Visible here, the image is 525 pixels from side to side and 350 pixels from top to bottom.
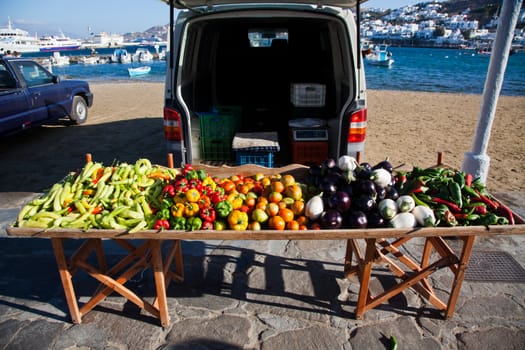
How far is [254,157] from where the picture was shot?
4.37 m

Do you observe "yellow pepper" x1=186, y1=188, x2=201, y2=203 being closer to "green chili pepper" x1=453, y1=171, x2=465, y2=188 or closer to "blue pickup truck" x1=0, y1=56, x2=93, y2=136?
"green chili pepper" x1=453, y1=171, x2=465, y2=188

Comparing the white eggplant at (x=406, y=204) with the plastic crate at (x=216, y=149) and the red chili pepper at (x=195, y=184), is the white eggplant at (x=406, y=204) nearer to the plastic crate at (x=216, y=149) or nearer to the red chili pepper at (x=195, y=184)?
the red chili pepper at (x=195, y=184)

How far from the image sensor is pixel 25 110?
7.76 meters

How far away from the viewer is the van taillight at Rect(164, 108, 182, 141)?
4016 millimetres

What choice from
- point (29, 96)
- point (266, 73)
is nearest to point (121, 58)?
point (29, 96)

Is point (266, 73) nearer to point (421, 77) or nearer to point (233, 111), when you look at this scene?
point (233, 111)

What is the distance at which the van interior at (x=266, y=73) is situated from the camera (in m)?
5.73

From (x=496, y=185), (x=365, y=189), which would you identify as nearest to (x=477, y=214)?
(x=365, y=189)

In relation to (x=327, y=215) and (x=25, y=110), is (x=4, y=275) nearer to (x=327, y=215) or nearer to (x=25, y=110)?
(x=327, y=215)

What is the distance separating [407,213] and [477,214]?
0.56m

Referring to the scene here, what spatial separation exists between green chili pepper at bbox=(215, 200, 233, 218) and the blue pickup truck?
6870 mm

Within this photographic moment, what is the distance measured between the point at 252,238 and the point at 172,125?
7.18ft

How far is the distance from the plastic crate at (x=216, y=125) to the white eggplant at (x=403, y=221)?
3044 millimetres

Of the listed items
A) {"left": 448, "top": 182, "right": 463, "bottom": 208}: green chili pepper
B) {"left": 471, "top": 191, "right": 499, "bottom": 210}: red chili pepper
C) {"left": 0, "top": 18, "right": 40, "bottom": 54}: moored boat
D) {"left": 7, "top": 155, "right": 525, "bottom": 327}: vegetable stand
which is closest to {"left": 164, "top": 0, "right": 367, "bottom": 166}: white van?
{"left": 7, "top": 155, "right": 525, "bottom": 327}: vegetable stand
